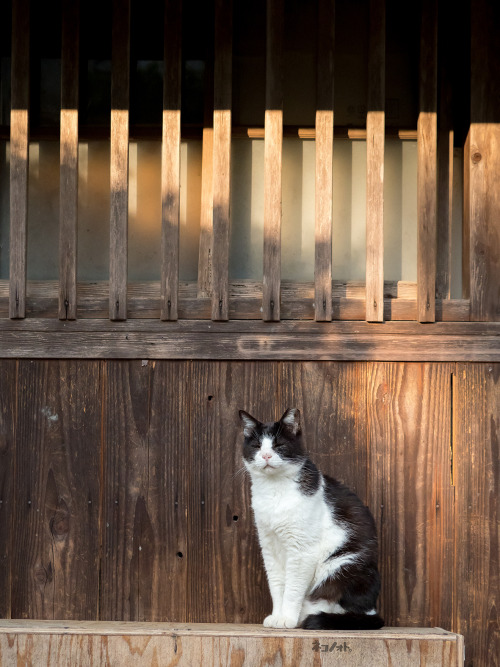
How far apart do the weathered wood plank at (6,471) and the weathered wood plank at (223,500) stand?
0.74 m

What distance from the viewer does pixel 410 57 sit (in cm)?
391

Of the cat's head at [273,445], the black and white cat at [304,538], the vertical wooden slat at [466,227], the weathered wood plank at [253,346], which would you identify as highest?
the vertical wooden slat at [466,227]

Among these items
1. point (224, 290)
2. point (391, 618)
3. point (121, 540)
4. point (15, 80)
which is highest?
point (15, 80)

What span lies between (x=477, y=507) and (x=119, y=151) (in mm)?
2093

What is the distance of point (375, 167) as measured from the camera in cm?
365

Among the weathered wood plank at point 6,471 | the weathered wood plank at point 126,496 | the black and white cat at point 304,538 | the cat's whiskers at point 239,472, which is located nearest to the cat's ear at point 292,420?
the black and white cat at point 304,538

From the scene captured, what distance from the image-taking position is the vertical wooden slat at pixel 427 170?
365 cm

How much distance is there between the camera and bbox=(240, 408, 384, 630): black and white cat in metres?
3.26

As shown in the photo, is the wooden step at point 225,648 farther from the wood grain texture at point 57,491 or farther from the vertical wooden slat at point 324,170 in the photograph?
the vertical wooden slat at point 324,170

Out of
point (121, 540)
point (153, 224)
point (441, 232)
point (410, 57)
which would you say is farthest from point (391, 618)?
point (410, 57)

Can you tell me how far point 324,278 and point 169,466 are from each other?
1.01 metres

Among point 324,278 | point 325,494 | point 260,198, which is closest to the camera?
point 325,494

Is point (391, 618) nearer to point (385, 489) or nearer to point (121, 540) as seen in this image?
point (385, 489)

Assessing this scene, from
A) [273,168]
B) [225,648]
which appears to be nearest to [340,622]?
[225,648]
